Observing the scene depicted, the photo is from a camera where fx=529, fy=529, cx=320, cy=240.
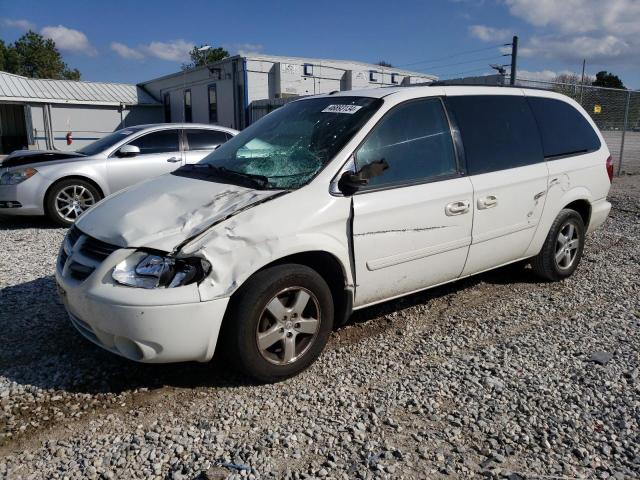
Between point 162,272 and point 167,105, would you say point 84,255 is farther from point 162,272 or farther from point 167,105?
point 167,105

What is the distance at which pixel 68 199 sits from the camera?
26.0 ft

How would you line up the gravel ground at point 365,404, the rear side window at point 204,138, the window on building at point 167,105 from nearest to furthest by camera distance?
the gravel ground at point 365,404 < the rear side window at point 204,138 < the window on building at point 167,105

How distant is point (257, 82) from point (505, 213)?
2024 centimetres

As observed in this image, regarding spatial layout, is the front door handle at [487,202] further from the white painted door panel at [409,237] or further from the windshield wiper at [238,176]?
the windshield wiper at [238,176]

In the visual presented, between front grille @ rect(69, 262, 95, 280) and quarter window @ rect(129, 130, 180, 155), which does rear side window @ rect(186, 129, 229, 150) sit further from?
front grille @ rect(69, 262, 95, 280)

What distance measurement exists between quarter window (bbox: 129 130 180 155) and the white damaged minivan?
177 inches

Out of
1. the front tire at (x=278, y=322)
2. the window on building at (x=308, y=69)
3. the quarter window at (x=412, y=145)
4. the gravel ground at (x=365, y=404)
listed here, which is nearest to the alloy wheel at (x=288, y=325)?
the front tire at (x=278, y=322)

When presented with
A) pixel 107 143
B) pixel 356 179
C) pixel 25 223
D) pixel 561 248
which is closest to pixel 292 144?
pixel 356 179

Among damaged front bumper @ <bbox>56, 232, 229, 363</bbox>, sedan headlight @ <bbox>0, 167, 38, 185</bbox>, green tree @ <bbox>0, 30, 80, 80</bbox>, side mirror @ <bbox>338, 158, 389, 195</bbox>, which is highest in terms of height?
green tree @ <bbox>0, 30, 80, 80</bbox>

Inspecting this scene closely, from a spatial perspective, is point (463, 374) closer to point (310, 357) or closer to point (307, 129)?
point (310, 357)

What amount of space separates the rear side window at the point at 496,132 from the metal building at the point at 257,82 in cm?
1620

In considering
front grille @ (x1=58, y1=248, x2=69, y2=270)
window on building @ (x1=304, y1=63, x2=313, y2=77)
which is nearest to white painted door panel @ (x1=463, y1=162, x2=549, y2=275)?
front grille @ (x1=58, y1=248, x2=69, y2=270)

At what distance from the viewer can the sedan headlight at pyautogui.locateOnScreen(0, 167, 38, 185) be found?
7641 mm

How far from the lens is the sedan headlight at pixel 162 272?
2.91 m
